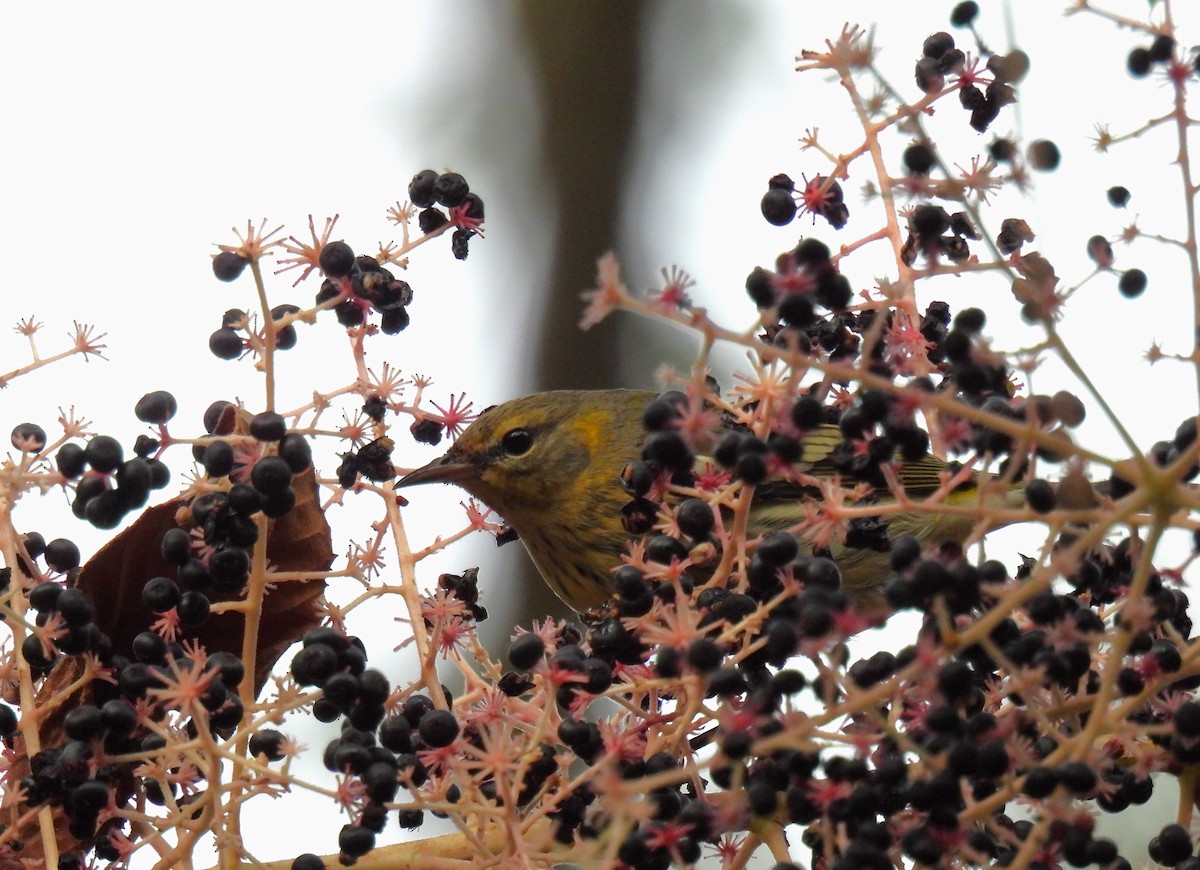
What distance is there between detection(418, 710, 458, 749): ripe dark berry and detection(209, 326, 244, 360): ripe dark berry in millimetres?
654

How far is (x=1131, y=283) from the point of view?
1.92 meters

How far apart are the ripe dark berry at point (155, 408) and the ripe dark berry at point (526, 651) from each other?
2.11ft

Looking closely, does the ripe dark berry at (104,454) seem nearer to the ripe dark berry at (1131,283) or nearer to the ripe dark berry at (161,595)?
the ripe dark berry at (161,595)

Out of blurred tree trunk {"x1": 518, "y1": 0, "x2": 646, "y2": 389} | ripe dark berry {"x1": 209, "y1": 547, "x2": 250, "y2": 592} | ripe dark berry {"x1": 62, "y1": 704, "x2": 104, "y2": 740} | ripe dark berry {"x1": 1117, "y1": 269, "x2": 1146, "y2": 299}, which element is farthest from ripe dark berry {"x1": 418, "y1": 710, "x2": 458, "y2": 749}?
blurred tree trunk {"x1": 518, "y1": 0, "x2": 646, "y2": 389}

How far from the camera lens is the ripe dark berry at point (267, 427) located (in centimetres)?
210

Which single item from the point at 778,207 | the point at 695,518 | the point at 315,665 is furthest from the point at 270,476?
the point at 778,207

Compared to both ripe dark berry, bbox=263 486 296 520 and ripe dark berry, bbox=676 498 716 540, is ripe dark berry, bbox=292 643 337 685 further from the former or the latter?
ripe dark berry, bbox=676 498 716 540

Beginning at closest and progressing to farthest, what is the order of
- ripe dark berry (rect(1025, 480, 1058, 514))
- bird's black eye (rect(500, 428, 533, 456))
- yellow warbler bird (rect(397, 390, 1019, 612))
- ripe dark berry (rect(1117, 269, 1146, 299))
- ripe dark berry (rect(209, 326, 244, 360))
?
1. ripe dark berry (rect(1025, 480, 1058, 514))
2. ripe dark berry (rect(1117, 269, 1146, 299))
3. ripe dark berry (rect(209, 326, 244, 360))
4. yellow warbler bird (rect(397, 390, 1019, 612))
5. bird's black eye (rect(500, 428, 533, 456))

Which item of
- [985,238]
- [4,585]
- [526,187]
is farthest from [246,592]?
[526,187]

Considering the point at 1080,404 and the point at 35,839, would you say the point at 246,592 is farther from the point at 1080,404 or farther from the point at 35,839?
the point at 1080,404

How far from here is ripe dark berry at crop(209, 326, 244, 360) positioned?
2248mm

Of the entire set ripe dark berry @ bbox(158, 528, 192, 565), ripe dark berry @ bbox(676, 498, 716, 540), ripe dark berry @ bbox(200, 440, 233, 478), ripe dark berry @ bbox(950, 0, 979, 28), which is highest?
ripe dark berry @ bbox(950, 0, 979, 28)

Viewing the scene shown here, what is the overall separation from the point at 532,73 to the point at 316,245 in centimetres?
436

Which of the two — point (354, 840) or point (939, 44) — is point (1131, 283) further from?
point (354, 840)
